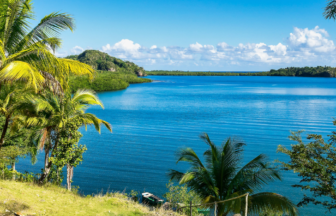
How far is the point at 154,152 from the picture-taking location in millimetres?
26688

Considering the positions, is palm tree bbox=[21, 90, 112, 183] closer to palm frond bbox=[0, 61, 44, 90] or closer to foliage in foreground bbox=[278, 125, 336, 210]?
palm frond bbox=[0, 61, 44, 90]

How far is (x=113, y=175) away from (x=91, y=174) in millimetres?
1804

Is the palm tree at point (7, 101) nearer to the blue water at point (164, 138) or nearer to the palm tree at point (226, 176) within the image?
the palm tree at point (226, 176)

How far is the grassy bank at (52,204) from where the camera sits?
25.1ft

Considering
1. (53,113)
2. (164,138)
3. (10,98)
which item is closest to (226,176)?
(53,113)

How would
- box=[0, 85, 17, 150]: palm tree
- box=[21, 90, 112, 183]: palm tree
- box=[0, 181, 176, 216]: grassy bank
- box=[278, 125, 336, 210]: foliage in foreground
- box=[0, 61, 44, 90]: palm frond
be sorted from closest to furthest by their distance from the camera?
box=[0, 61, 44, 90]: palm frond
box=[0, 181, 176, 216]: grassy bank
box=[278, 125, 336, 210]: foliage in foreground
box=[0, 85, 17, 150]: palm tree
box=[21, 90, 112, 183]: palm tree

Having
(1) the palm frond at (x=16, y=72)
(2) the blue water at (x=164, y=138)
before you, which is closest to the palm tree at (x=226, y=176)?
(1) the palm frond at (x=16, y=72)

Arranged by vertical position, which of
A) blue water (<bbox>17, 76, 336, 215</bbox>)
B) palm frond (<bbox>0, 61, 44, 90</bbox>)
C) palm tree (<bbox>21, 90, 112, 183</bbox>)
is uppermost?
palm frond (<bbox>0, 61, 44, 90</bbox>)

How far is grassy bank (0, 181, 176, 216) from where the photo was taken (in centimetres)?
766

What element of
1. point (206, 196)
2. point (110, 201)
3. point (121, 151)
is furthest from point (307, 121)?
point (110, 201)

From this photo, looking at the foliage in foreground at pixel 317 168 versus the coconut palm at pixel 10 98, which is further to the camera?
the coconut palm at pixel 10 98

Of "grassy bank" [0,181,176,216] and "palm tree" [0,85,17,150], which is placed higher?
"palm tree" [0,85,17,150]

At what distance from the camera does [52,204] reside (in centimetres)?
862

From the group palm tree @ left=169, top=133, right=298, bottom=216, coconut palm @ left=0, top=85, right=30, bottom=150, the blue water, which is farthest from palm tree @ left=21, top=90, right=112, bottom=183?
the blue water
